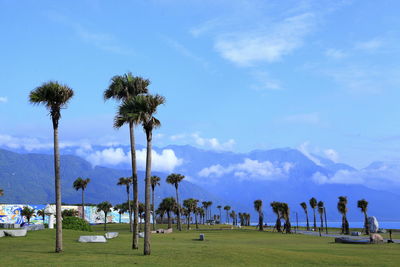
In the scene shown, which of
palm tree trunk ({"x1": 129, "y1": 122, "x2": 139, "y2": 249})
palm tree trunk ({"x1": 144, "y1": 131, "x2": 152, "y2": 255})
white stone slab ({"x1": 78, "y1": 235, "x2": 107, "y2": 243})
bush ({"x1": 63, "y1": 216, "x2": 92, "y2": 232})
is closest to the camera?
palm tree trunk ({"x1": 144, "y1": 131, "x2": 152, "y2": 255})

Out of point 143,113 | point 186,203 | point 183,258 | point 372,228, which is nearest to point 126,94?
point 143,113

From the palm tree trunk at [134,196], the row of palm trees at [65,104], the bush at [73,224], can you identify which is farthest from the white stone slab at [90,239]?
the bush at [73,224]

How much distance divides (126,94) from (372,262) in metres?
27.9

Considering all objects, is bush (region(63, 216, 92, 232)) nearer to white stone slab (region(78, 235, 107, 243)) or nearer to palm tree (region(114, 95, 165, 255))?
white stone slab (region(78, 235, 107, 243))

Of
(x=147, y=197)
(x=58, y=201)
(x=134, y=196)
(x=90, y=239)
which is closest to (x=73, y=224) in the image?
(x=90, y=239)

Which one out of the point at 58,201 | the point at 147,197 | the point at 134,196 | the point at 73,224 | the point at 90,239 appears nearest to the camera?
the point at 147,197

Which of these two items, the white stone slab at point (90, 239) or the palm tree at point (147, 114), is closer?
the palm tree at point (147, 114)

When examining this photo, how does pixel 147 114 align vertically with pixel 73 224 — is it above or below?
above

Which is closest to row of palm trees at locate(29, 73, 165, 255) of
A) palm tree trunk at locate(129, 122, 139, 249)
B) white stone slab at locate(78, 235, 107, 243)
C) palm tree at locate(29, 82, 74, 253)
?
palm tree at locate(29, 82, 74, 253)

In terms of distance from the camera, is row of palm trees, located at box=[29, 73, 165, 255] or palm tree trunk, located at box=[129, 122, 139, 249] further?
palm tree trunk, located at box=[129, 122, 139, 249]

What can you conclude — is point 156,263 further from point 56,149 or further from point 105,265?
point 56,149

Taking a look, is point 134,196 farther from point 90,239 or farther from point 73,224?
point 73,224

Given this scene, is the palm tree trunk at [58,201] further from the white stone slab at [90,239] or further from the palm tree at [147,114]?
the white stone slab at [90,239]

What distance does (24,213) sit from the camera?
577 feet
